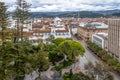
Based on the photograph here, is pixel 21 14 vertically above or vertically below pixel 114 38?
above

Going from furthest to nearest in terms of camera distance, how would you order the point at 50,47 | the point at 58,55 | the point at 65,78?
the point at 50,47, the point at 58,55, the point at 65,78

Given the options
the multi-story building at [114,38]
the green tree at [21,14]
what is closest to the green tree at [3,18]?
the green tree at [21,14]

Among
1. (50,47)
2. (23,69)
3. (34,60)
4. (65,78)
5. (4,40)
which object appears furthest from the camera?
(50,47)

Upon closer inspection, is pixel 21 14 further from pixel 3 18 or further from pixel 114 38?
pixel 114 38

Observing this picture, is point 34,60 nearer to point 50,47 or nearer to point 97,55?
point 50,47

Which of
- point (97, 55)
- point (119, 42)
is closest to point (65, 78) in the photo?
point (119, 42)

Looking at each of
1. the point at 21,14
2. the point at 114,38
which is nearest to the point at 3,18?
the point at 21,14

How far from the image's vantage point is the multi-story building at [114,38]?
40.3 meters

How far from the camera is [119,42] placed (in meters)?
39.8

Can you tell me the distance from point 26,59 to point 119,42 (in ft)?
59.0

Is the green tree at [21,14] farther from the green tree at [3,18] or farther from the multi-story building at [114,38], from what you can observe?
the multi-story building at [114,38]

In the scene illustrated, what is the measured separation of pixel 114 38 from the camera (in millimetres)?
42469

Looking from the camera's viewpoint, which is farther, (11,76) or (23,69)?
(23,69)

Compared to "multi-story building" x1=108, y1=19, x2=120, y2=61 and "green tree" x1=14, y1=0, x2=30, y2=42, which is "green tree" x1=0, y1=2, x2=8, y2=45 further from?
"multi-story building" x1=108, y1=19, x2=120, y2=61
